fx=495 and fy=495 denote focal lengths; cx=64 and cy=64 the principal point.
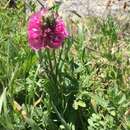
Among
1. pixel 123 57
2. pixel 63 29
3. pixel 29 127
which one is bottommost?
pixel 29 127

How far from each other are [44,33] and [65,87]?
33cm

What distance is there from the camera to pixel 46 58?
7.82 feet

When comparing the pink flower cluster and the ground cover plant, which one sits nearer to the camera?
the pink flower cluster

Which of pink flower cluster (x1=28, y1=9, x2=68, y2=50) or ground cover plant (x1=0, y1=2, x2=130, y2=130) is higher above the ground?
pink flower cluster (x1=28, y1=9, x2=68, y2=50)

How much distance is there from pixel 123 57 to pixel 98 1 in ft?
2.58

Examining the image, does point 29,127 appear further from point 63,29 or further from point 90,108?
point 63,29

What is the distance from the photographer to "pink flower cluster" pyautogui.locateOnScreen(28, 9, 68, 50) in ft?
6.82

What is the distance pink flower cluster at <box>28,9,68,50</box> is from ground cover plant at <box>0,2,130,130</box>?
0.33ft

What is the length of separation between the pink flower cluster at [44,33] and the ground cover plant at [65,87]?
3.9 inches

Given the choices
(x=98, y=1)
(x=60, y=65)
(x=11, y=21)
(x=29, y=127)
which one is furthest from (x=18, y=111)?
(x=98, y=1)

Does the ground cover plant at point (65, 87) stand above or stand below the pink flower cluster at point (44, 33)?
below

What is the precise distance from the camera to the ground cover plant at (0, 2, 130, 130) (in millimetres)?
2184

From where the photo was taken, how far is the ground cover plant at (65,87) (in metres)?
2.18

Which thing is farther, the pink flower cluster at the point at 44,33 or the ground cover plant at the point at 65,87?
the ground cover plant at the point at 65,87
